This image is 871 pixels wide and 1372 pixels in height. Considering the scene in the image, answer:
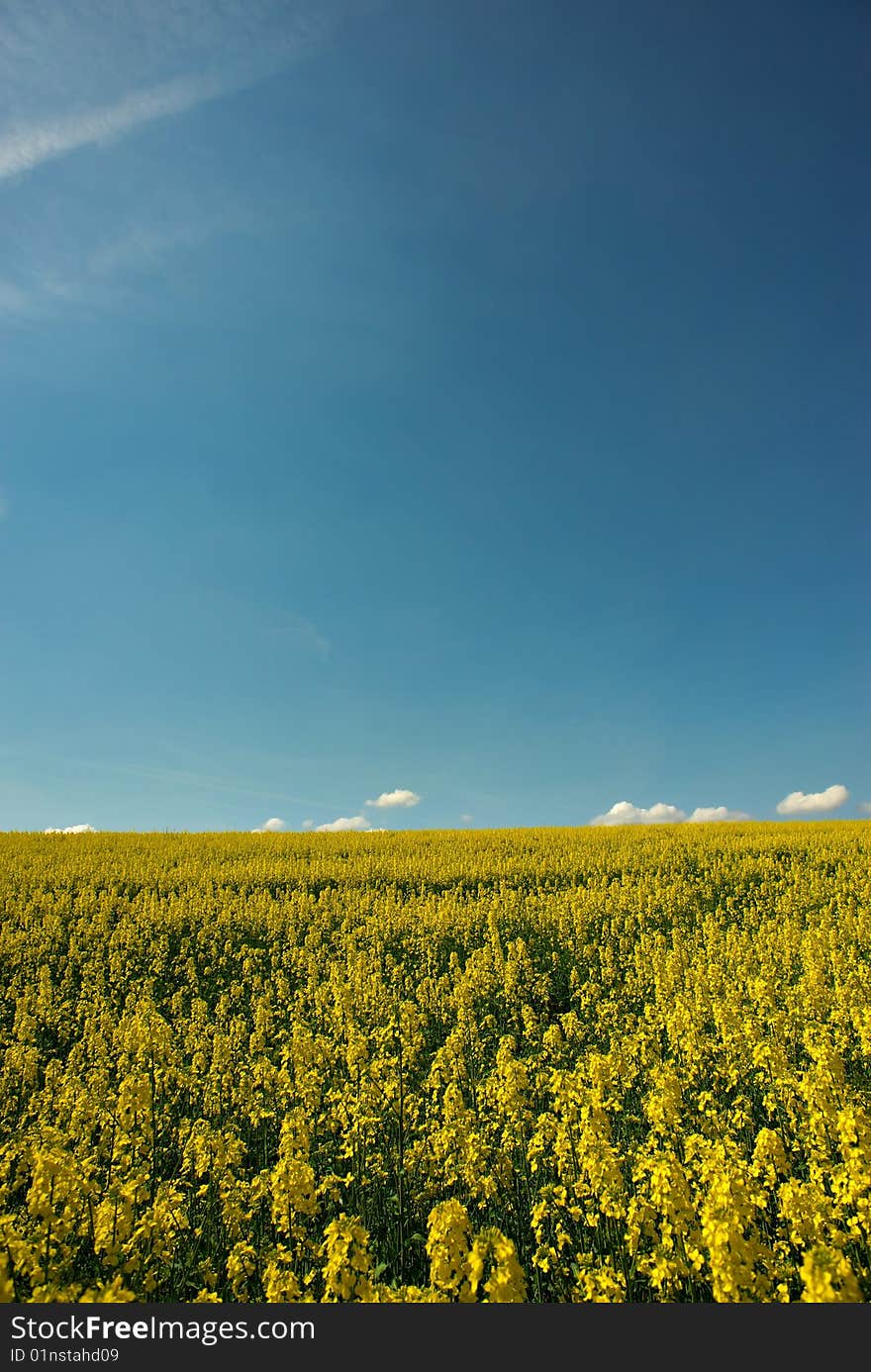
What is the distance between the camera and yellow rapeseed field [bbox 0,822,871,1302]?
→ 5.51 meters

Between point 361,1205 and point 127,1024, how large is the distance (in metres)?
6.56

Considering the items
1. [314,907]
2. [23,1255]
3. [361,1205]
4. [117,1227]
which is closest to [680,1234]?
[361,1205]

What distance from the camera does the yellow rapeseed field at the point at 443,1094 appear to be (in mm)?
5508

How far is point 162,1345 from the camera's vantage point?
14.7 feet

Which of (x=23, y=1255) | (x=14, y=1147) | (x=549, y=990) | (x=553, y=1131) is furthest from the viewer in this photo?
(x=549, y=990)

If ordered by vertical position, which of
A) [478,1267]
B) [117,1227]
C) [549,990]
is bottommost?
[549,990]

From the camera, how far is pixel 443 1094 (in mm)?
9133

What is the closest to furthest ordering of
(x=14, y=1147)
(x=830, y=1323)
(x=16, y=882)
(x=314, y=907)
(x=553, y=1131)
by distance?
(x=830, y=1323) < (x=553, y=1131) < (x=14, y=1147) < (x=314, y=907) < (x=16, y=882)

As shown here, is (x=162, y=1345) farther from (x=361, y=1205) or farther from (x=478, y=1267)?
(x=361, y=1205)

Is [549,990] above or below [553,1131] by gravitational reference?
below

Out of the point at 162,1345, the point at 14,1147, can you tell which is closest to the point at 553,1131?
the point at 162,1345

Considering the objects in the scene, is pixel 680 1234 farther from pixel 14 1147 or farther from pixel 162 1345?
pixel 14 1147

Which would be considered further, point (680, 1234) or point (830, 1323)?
point (680, 1234)

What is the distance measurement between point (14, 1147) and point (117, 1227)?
2732 mm
